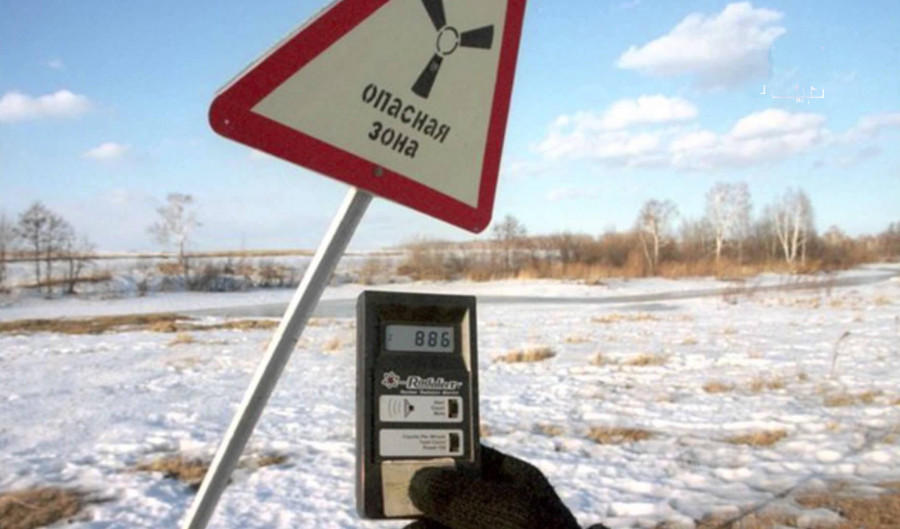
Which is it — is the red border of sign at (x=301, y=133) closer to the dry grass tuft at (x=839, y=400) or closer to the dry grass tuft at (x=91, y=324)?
the dry grass tuft at (x=839, y=400)

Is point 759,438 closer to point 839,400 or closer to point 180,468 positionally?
point 839,400

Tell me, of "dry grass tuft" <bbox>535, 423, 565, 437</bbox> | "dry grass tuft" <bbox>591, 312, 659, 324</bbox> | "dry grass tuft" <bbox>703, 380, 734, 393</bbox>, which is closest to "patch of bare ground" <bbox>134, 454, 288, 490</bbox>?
"dry grass tuft" <bbox>535, 423, 565, 437</bbox>

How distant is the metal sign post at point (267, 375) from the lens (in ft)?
3.40

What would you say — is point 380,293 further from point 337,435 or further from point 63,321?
point 63,321

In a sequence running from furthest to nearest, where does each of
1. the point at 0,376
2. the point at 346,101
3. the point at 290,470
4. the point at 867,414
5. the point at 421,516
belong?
the point at 0,376 → the point at 867,414 → the point at 290,470 → the point at 346,101 → the point at 421,516

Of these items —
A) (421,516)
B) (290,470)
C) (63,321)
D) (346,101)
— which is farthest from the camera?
(63,321)

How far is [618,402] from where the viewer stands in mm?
6898

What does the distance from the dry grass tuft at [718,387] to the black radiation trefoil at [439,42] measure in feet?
23.0

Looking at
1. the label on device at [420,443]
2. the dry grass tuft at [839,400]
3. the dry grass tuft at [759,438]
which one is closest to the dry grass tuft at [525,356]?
the dry grass tuft at [839,400]

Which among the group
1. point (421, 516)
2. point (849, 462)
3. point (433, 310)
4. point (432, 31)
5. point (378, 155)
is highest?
point (432, 31)

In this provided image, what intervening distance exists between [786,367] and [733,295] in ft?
46.9

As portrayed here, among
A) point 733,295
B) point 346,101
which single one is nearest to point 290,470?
point 346,101

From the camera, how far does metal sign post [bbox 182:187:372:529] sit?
104cm

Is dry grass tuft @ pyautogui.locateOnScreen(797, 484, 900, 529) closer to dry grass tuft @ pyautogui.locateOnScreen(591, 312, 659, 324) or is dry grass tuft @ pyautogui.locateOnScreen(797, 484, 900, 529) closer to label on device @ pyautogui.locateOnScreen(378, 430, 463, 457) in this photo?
label on device @ pyautogui.locateOnScreen(378, 430, 463, 457)
